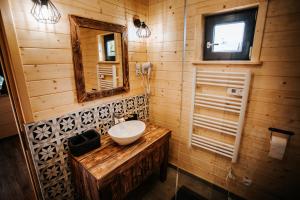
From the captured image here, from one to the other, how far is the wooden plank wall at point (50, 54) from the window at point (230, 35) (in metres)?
1.13

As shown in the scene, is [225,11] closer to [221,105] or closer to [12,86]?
[221,105]

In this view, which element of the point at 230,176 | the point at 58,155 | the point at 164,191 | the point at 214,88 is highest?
the point at 214,88

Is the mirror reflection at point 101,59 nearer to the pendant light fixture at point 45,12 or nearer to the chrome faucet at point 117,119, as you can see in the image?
the pendant light fixture at point 45,12

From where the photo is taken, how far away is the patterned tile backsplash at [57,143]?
1.30 meters

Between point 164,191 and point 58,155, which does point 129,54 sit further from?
point 164,191

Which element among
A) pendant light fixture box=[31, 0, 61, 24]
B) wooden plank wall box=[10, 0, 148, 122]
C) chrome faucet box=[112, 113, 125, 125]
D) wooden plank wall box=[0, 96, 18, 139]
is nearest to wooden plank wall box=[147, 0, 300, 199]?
chrome faucet box=[112, 113, 125, 125]

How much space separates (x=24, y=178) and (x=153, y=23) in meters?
2.75

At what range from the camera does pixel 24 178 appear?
6.95 ft

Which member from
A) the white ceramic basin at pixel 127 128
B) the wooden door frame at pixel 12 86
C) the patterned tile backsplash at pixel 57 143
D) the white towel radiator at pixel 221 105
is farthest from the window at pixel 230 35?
the wooden door frame at pixel 12 86

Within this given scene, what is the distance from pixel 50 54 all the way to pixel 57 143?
2.59 feet

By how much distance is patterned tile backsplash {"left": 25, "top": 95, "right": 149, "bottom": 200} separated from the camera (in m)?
1.30

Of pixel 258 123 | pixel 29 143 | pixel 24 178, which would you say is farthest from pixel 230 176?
pixel 24 178

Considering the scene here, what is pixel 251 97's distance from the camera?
1.50 m

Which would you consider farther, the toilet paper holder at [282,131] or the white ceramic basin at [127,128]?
the white ceramic basin at [127,128]
